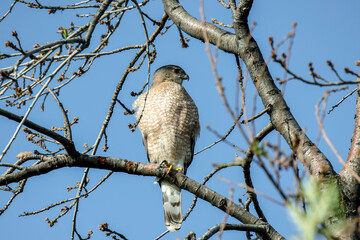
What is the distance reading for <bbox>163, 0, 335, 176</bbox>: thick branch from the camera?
10.2ft

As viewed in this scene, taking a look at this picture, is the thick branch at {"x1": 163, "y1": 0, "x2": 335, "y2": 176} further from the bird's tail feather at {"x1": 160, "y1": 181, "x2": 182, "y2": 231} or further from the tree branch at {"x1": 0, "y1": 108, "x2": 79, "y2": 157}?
the bird's tail feather at {"x1": 160, "y1": 181, "x2": 182, "y2": 231}

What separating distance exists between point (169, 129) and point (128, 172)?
237 centimetres

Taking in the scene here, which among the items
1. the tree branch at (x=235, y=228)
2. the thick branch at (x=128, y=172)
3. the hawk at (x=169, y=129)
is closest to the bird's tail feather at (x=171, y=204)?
the hawk at (x=169, y=129)

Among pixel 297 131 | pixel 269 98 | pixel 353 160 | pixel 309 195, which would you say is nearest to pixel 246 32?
pixel 269 98

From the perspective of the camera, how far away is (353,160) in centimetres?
321

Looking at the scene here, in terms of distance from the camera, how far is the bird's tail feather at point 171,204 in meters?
5.61

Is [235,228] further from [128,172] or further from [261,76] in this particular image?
[261,76]

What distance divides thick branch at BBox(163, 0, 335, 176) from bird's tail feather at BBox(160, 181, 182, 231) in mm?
2148

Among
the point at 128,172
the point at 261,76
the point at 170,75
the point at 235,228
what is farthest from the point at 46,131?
the point at 170,75

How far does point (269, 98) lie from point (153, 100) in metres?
2.83

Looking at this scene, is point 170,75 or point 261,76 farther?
point 170,75

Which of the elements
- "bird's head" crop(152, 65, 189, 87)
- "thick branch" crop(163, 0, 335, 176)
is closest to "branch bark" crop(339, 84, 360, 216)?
"thick branch" crop(163, 0, 335, 176)

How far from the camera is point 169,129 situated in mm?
5945

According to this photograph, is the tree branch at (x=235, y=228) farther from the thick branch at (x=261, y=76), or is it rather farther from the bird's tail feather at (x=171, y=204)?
the bird's tail feather at (x=171, y=204)
